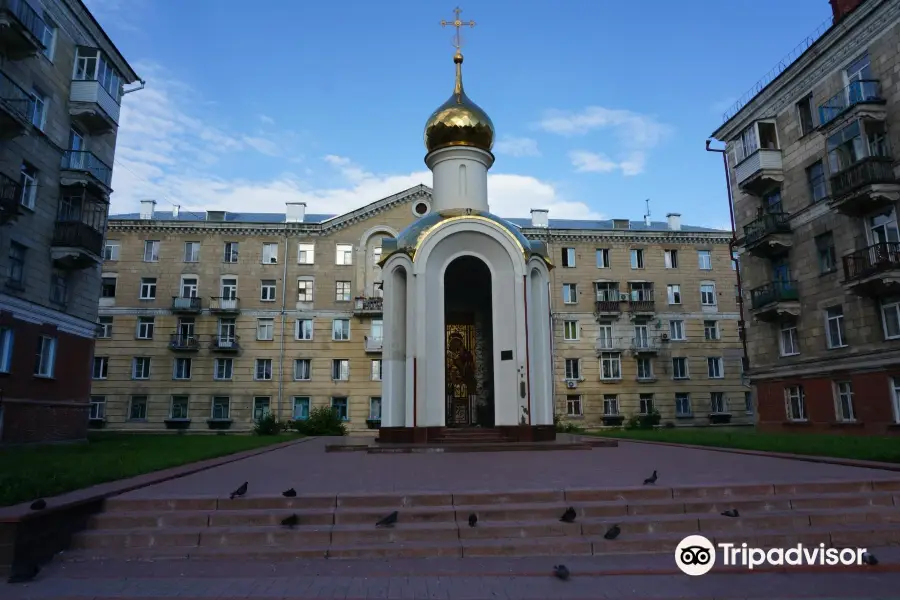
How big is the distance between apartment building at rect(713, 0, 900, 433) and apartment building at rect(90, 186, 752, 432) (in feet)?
37.5

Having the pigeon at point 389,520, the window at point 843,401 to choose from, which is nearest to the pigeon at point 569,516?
the pigeon at point 389,520

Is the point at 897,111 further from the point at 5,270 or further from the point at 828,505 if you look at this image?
the point at 5,270

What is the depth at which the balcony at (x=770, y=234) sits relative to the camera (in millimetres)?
23203

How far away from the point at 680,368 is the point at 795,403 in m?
13.9

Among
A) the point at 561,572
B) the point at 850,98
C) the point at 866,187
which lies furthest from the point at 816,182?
the point at 561,572

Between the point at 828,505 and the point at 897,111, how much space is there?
686 inches

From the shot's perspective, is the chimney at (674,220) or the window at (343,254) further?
the chimney at (674,220)

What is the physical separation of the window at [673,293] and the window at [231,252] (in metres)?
26.6

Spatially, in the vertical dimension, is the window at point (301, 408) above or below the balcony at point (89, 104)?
below

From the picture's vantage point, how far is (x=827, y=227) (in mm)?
21453

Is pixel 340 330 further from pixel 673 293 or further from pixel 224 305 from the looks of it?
pixel 673 293

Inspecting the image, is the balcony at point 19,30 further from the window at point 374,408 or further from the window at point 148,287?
the window at point 374,408

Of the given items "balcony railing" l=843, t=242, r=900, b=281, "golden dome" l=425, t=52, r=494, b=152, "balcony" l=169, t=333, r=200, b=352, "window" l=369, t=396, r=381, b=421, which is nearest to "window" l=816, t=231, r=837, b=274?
"balcony railing" l=843, t=242, r=900, b=281

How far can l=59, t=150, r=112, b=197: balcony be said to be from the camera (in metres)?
20.0
